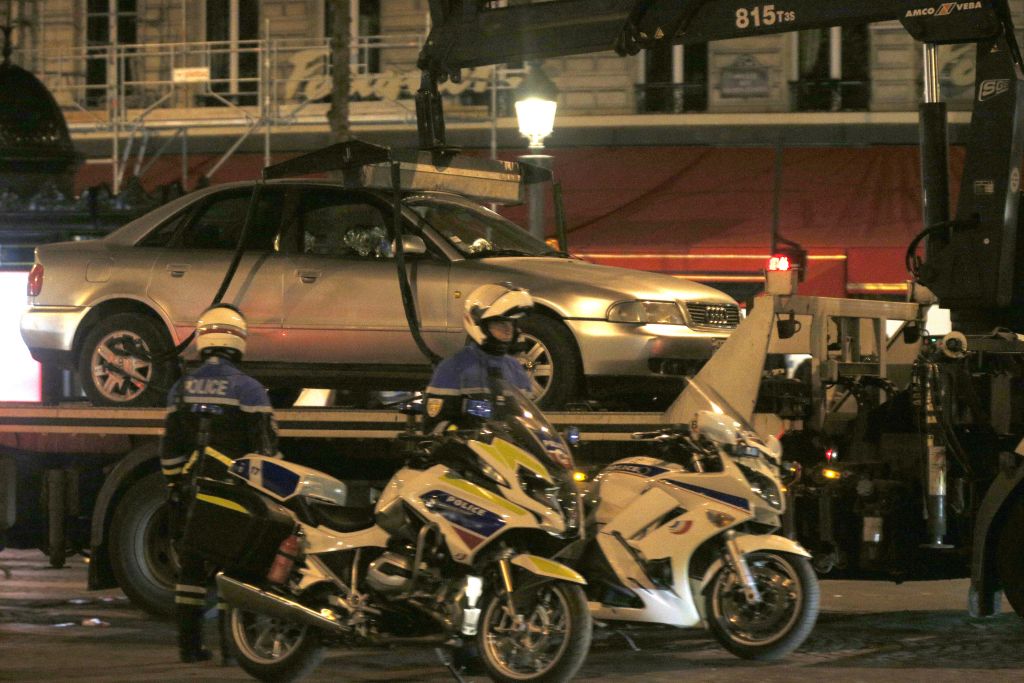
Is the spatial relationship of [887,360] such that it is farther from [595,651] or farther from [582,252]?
[582,252]

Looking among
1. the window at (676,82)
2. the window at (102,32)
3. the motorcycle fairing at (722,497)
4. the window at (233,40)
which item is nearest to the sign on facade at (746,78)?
the window at (676,82)

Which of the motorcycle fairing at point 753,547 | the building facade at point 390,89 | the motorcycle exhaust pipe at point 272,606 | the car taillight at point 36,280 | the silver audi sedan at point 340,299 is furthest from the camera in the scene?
the building facade at point 390,89

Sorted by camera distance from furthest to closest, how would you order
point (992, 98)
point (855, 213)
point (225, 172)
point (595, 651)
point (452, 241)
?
point (225, 172) < point (855, 213) < point (452, 241) < point (992, 98) < point (595, 651)

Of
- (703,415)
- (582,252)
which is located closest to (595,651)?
(703,415)

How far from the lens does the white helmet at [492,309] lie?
764 centimetres

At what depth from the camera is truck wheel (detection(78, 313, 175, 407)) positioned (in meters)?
10.4

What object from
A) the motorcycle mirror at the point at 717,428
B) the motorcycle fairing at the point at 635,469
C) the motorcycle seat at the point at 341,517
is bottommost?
the motorcycle seat at the point at 341,517

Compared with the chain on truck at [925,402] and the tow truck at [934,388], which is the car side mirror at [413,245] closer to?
the chain on truck at [925,402]

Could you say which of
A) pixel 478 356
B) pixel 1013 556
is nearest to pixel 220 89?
pixel 478 356

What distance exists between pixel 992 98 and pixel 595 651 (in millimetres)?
3504

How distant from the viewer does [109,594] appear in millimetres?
11016

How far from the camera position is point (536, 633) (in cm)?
717

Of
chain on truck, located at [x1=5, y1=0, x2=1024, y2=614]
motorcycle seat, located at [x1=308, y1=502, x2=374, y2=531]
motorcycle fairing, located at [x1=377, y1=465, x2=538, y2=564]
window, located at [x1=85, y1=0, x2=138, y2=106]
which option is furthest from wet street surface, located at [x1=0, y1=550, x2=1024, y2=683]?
window, located at [x1=85, y1=0, x2=138, y2=106]

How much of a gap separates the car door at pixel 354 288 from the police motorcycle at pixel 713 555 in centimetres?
235
